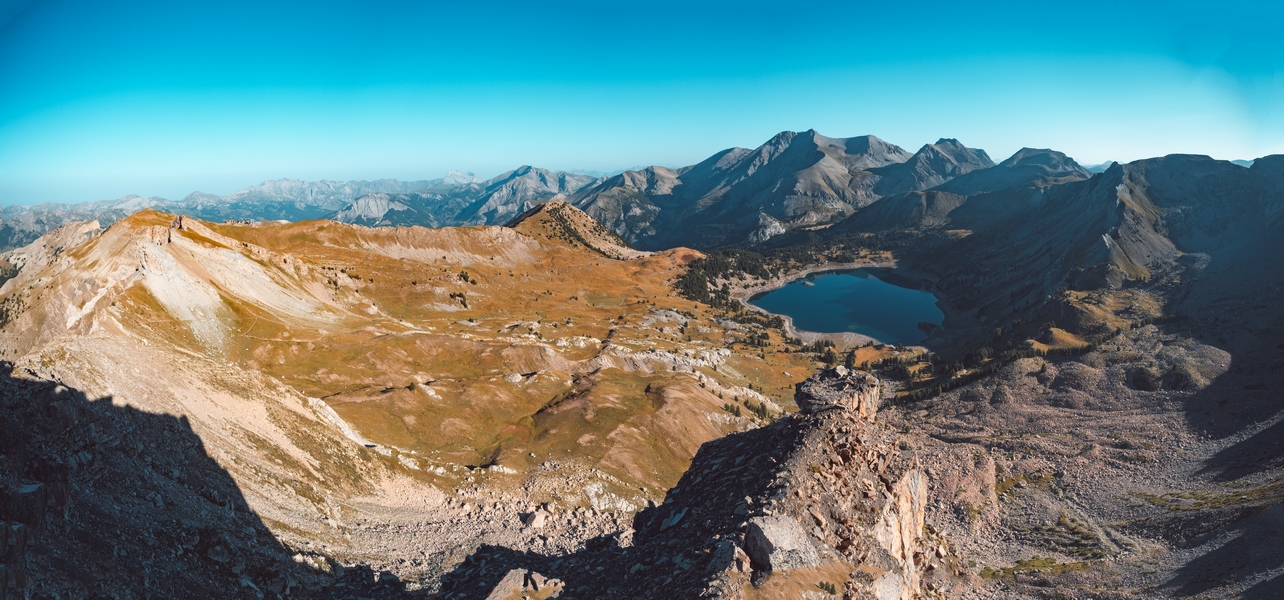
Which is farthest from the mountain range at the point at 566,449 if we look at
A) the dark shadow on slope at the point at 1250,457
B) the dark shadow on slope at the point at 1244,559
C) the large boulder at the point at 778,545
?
the dark shadow on slope at the point at 1250,457

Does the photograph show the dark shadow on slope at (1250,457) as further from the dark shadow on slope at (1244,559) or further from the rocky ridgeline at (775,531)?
the rocky ridgeline at (775,531)

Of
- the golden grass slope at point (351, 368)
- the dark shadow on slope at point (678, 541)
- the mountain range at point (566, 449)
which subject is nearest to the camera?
the dark shadow on slope at point (678, 541)

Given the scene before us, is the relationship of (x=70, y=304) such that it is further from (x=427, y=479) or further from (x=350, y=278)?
(x=350, y=278)

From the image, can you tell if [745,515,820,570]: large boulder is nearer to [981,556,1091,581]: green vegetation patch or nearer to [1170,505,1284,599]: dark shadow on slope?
[981,556,1091,581]: green vegetation patch

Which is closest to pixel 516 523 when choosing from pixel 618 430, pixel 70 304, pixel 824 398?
pixel 618 430

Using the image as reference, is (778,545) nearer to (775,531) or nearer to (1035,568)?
(775,531)

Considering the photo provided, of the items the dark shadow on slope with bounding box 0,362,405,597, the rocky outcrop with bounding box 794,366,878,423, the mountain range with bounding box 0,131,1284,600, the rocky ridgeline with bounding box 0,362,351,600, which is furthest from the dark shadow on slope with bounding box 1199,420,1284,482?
the dark shadow on slope with bounding box 0,362,405,597

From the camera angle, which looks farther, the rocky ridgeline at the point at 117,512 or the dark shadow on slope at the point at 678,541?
the dark shadow on slope at the point at 678,541
